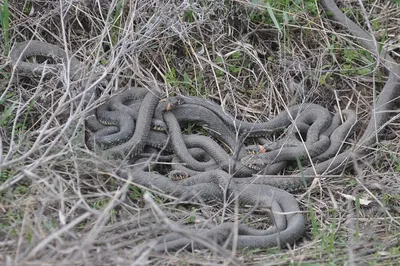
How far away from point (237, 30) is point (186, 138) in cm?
199

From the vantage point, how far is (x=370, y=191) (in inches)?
317

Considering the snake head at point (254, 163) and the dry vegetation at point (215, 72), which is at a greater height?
the dry vegetation at point (215, 72)

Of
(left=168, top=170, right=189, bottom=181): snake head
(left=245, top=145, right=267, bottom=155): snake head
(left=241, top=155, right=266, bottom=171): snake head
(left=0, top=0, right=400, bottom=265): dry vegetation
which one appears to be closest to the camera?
(left=0, top=0, right=400, bottom=265): dry vegetation

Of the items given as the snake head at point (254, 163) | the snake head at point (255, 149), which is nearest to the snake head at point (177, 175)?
the snake head at point (254, 163)

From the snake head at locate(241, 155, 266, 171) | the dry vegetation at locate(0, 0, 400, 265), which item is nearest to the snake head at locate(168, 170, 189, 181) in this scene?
the dry vegetation at locate(0, 0, 400, 265)

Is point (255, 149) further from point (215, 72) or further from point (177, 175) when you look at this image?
point (215, 72)

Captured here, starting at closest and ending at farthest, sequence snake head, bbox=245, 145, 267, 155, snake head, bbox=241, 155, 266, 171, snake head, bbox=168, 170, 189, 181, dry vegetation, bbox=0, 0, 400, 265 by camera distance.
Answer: dry vegetation, bbox=0, 0, 400, 265 < snake head, bbox=168, 170, 189, 181 < snake head, bbox=241, 155, 266, 171 < snake head, bbox=245, 145, 267, 155

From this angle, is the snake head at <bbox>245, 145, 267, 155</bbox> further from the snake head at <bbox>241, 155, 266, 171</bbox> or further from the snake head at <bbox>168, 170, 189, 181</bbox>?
the snake head at <bbox>168, 170, 189, 181</bbox>

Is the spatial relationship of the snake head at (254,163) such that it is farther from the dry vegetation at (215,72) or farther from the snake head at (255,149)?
the dry vegetation at (215,72)

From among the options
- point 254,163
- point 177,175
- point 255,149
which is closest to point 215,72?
point 255,149

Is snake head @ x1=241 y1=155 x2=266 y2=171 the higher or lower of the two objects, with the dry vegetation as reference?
lower

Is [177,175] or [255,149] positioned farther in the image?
[255,149]

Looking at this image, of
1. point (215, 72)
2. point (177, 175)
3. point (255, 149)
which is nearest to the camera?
point (177, 175)

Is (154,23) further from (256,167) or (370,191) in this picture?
(370,191)
